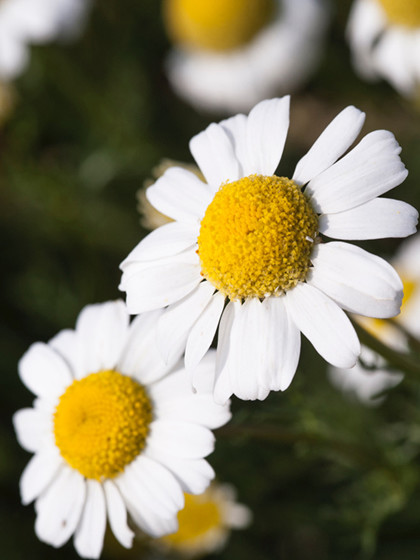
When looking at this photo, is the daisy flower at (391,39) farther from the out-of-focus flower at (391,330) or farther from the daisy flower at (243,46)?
the out-of-focus flower at (391,330)

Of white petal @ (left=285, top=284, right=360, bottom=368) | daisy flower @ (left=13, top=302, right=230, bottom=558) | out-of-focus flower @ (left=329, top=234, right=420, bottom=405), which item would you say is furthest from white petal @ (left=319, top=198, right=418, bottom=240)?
out-of-focus flower @ (left=329, top=234, right=420, bottom=405)

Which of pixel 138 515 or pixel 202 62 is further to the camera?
pixel 202 62

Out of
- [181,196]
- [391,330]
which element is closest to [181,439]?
[181,196]

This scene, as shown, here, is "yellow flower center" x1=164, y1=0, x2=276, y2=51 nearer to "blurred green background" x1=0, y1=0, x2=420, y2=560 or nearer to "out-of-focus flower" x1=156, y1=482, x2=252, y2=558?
"blurred green background" x1=0, y1=0, x2=420, y2=560

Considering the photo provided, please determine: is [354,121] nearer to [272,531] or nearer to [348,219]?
[348,219]

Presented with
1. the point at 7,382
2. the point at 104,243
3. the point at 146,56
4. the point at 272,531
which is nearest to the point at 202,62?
the point at 146,56

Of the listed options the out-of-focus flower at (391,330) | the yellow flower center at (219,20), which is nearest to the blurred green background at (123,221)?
the out-of-focus flower at (391,330)

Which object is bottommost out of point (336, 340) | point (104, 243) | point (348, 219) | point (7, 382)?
point (7, 382)
